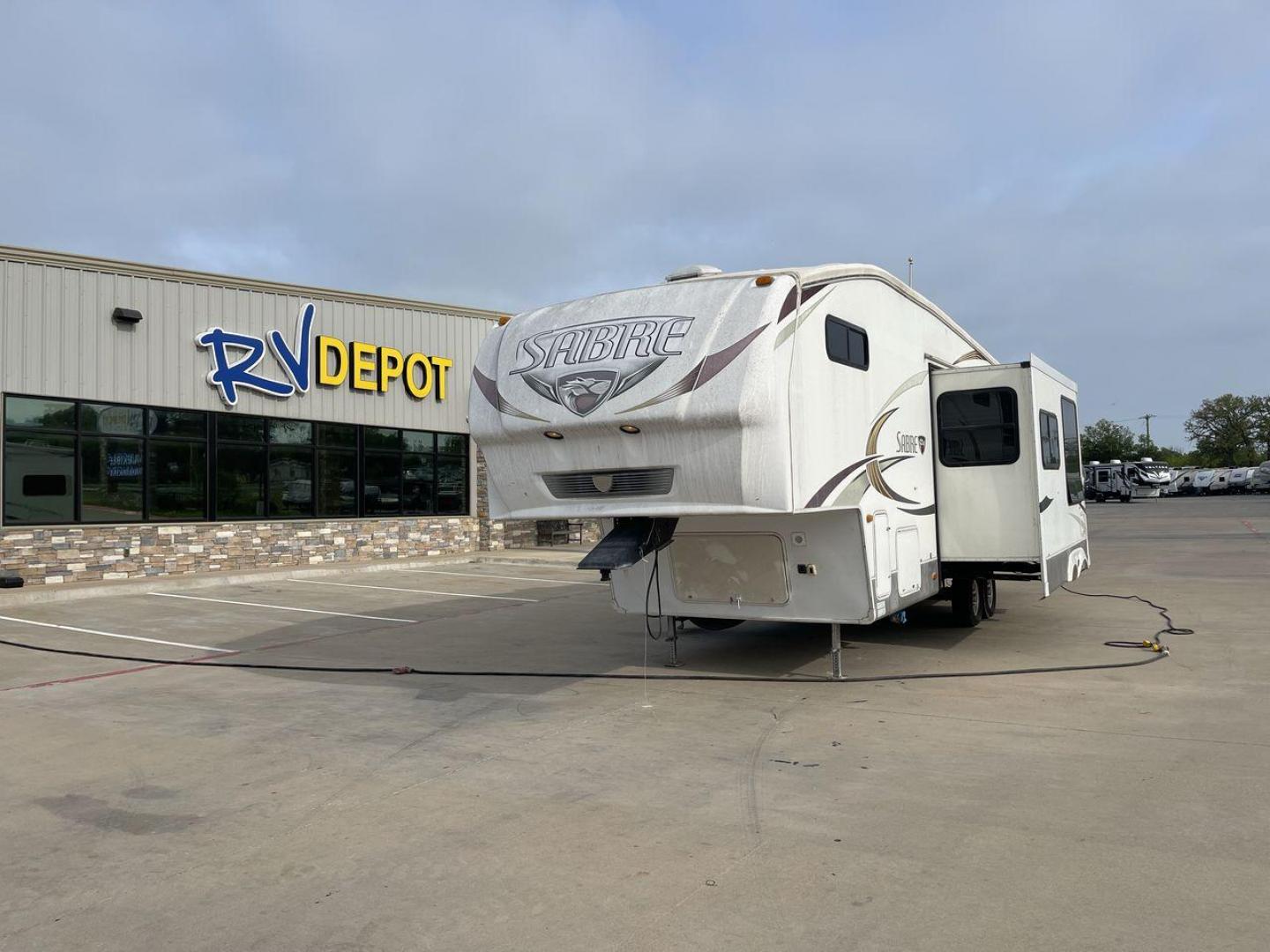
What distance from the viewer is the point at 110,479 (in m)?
17.3

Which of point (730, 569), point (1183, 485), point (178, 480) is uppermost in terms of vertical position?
point (1183, 485)

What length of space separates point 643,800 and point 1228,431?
104 m

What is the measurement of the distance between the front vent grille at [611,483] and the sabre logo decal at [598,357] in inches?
20.7

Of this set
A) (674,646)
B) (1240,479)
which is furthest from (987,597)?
(1240,479)

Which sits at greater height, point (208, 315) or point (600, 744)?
point (208, 315)

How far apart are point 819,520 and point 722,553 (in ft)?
2.99

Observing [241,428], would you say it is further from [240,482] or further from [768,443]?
[768,443]

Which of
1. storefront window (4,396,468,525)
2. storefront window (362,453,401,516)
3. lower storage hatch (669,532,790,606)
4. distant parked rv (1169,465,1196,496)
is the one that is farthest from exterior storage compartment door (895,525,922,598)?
distant parked rv (1169,465,1196,496)

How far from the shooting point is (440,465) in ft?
76.7

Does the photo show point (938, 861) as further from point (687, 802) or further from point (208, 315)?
point (208, 315)

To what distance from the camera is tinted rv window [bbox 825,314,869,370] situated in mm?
7594

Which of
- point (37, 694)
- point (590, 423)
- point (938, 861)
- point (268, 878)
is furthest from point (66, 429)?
point (938, 861)

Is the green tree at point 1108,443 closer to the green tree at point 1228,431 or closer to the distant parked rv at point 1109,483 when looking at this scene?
the green tree at point 1228,431

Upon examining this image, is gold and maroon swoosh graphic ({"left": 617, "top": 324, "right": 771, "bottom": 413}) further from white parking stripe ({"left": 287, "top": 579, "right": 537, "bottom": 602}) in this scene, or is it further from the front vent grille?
white parking stripe ({"left": 287, "top": 579, "right": 537, "bottom": 602})
